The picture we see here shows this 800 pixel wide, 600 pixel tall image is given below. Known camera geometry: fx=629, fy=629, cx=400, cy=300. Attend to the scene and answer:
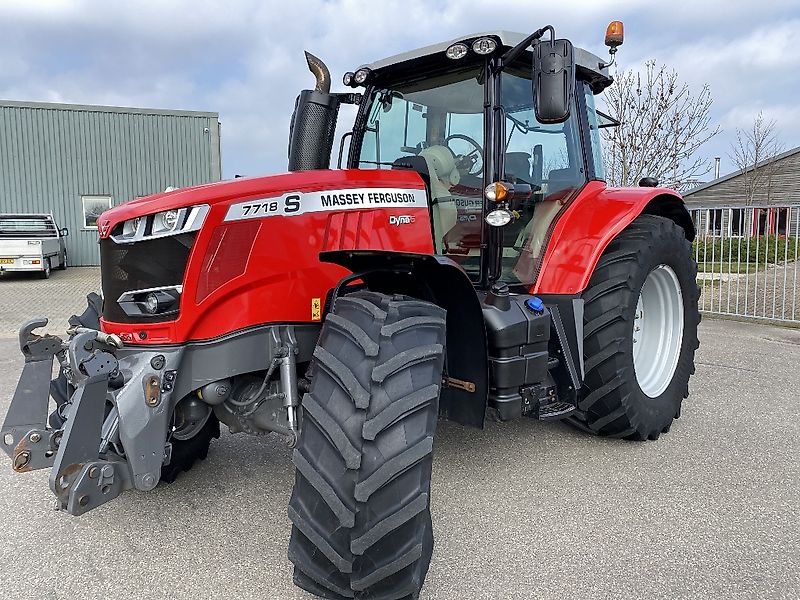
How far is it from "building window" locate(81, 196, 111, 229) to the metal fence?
A: 14.8 meters

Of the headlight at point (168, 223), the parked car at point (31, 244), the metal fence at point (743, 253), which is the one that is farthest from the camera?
the parked car at point (31, 244)

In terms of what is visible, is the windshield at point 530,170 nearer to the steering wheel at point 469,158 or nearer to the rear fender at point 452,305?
the steering wheel at point 469,158

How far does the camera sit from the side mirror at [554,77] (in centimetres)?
265

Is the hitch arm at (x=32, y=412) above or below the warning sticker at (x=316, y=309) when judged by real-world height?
below

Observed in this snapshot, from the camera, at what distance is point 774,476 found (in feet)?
10.8

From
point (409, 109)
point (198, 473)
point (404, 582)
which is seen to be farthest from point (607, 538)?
point (409, 109)

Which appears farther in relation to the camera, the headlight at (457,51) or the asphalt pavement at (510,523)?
the headlight at (457,51)

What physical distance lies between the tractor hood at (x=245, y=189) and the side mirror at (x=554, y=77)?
790 mm

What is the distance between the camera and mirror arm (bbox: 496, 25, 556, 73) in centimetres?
275

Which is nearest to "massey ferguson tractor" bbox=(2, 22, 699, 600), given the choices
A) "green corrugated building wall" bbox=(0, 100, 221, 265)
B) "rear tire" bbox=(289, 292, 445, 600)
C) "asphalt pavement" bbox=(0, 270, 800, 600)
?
"rear tire" bbox=(289, 292, 445, 600)

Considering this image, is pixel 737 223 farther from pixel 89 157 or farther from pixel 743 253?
pixel 89 157

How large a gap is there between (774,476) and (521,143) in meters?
2.19

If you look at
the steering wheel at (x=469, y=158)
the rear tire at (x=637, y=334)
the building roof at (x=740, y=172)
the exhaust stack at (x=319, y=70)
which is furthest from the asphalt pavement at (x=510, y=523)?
the building roof at (x=740, y=172)

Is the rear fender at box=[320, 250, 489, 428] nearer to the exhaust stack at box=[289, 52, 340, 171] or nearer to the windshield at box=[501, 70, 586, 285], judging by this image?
the windshield at box=[501, 70, 586, 285]
